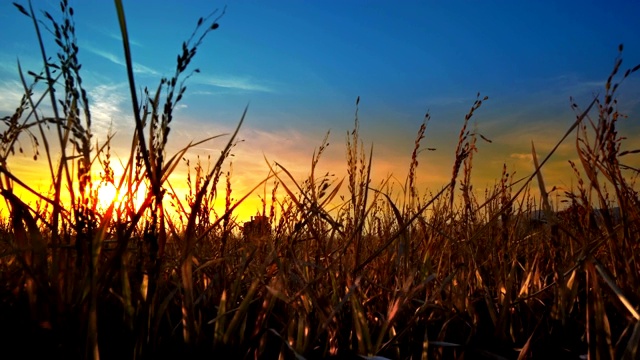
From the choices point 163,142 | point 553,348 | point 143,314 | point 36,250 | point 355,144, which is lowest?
point 553,348

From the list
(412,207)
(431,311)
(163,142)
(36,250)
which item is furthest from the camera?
(412,207)

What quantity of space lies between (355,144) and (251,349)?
144 centimetres

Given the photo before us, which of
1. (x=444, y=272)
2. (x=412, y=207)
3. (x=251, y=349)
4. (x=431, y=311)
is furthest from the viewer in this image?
(x=412, y=207)

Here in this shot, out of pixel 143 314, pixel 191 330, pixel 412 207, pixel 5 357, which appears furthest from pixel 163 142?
pixel 412 207

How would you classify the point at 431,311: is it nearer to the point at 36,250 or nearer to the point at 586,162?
the point at 586,162

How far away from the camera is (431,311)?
1.99 metres

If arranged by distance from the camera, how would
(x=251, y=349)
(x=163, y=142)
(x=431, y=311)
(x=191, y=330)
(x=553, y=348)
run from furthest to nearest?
(x=431, y=311) < (x=553, y=348) < (x=251, y=349) < (x=191, y=330) < (x=163, y=142)

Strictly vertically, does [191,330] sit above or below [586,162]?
below

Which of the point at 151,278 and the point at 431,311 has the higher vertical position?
the point at 151,278

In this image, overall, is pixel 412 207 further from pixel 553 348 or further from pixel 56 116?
pixel 56 116

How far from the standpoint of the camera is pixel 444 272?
2566 millimetres

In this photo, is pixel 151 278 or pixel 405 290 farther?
pixel 405 290

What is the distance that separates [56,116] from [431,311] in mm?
1518

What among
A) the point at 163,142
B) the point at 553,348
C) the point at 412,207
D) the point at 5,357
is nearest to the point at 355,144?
the point at 412,207
